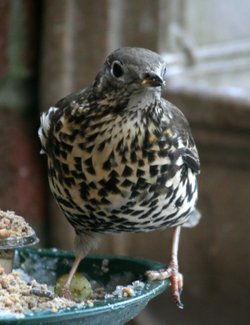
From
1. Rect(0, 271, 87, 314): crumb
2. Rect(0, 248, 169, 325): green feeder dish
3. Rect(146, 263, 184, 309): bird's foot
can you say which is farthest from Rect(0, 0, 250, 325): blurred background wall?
Rect(0, 271, 87, 314): crumb

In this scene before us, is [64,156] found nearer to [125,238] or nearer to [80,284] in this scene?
[80,284]

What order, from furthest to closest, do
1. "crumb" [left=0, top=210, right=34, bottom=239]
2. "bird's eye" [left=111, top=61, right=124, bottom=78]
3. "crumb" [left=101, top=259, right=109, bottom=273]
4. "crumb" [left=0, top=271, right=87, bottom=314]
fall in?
"crumb" [left=101, top=259, right=109, bottom=273]
"bird's eye" [left=111, top=61, right=124, bottom=78]
"crumb" [left=0, top=210, right=34, bottom=239]
"crumb" [left=0, top=271, right=87, bottom=314]

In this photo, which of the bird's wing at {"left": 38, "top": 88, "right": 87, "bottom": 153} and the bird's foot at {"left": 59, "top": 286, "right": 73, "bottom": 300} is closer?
the bird's foot at {"left": 59, "top": 286, "right": 73, "bottom": 300}

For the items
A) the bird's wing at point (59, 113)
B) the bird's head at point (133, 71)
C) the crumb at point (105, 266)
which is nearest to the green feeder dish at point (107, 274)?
the crumb at point (105, 266)

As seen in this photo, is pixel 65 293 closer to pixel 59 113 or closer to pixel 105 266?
pixel 105 266

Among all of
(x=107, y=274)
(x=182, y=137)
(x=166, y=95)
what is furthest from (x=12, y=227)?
→ (x=166, y=95)

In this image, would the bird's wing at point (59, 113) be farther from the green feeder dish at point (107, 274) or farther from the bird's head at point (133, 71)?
the green feeder dish at point (107, 274)

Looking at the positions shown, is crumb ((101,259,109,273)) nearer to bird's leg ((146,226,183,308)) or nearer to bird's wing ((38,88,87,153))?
bird's leg ((146,226,183,308))
